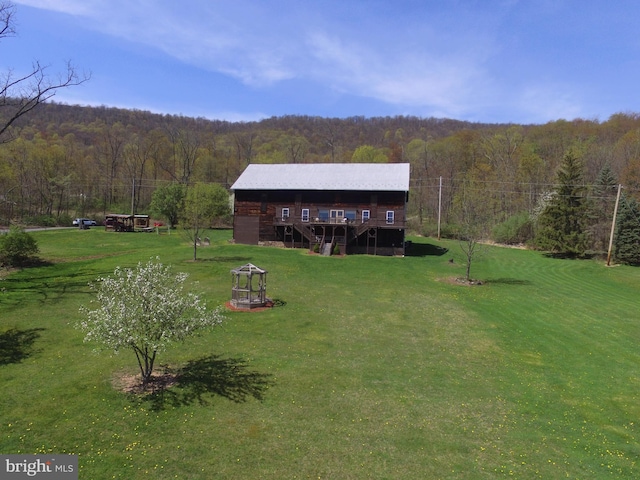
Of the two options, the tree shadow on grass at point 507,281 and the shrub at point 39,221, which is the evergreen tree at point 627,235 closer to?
the tree shadow on grass at point 507,281

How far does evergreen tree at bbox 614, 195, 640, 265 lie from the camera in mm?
39406

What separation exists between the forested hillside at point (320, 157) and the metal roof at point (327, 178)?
411 inches

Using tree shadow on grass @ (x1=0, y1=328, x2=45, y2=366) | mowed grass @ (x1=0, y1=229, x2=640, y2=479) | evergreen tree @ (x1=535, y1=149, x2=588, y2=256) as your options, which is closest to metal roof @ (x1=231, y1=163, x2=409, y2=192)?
evergreen tree @ (x1=535, y1=149, x2=588, y2=256)

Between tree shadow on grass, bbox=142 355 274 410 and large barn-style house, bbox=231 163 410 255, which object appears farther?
large barn-style house, bbox=231 163 410 255

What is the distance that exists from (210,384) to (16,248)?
968 inches

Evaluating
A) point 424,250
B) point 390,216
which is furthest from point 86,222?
point 424,250

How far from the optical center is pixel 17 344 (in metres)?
15.1

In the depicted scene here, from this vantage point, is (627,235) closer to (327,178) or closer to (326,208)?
(326,208)

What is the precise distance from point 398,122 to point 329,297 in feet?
348

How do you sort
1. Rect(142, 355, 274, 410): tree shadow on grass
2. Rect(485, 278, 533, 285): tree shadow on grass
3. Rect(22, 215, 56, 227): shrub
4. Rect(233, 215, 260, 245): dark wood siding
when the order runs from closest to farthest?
Rect(142, 355, 274, 410): tree shadow on grass, Rect(485, 278, 533, 285): tree shadow on grass, Rect(233, 215, 260, 245): dark wood siding, Rect(22, 215, 56, 227): shrub

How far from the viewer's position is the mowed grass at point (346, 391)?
9094mm

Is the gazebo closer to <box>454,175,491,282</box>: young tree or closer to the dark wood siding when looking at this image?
<box>454,175,491,282</box>: young tree

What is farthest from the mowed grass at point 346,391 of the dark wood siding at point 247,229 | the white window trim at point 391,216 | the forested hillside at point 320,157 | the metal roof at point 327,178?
the forested hillside at point 320,157

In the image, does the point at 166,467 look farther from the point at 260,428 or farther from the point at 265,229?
the point at 265,229
